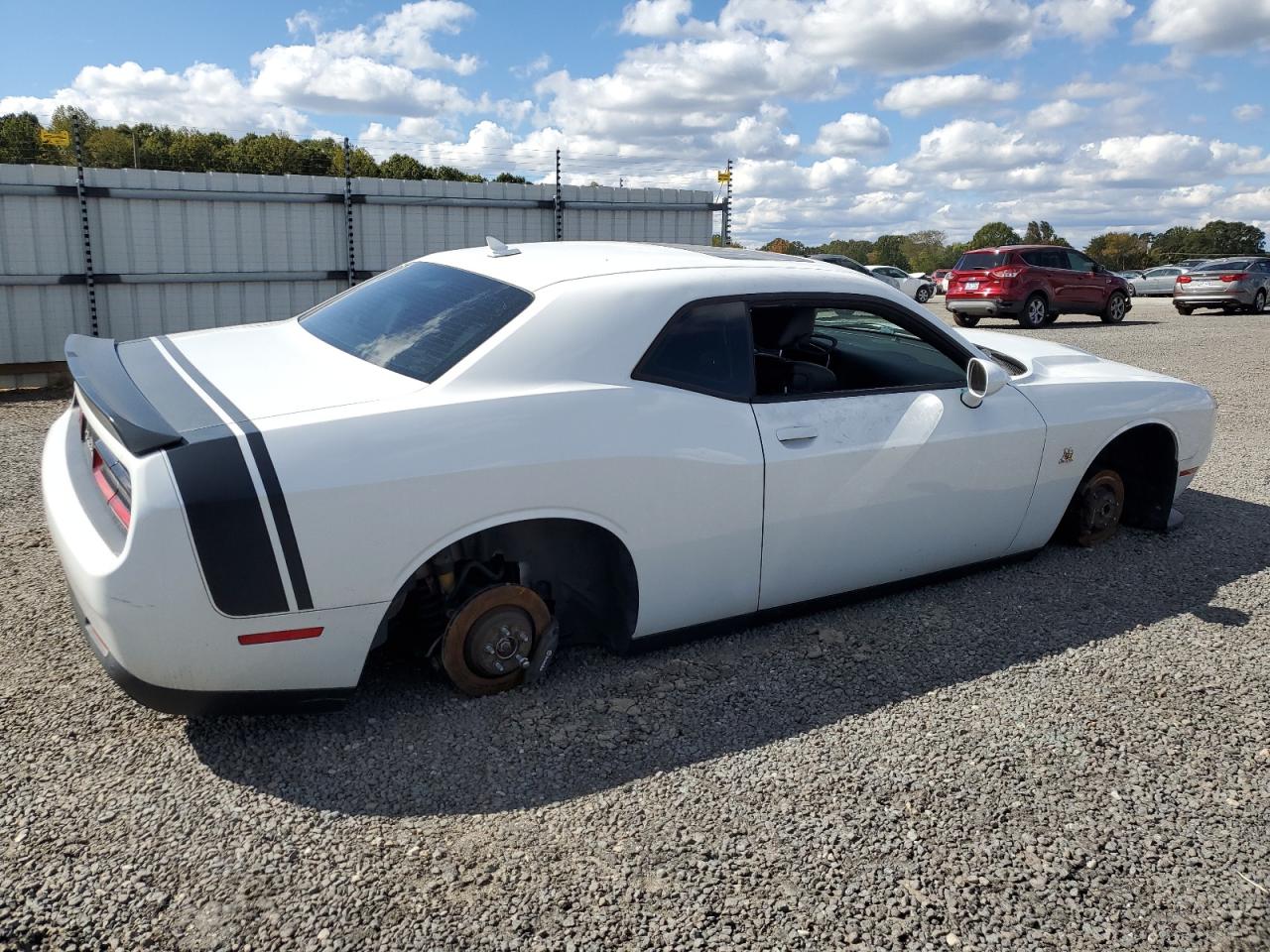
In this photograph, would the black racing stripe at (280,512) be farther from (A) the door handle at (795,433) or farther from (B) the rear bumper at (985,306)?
(B) the rear bumper at (985,306)

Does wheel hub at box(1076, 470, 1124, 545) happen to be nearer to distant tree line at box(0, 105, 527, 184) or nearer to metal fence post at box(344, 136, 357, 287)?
metal fence post at box(344, 136, 357, 287)

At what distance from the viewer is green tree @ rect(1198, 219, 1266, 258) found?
82000 millimetres

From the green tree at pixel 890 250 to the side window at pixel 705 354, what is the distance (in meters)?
86.2

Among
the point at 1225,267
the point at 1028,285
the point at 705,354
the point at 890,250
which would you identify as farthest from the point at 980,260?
the point at 890,250

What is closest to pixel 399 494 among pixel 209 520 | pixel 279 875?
pixel 209 520

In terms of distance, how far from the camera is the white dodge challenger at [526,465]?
2.72m

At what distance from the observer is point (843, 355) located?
4.50m

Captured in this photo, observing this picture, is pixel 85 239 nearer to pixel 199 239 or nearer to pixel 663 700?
pixel 199 239

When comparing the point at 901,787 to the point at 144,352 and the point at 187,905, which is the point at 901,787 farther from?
the point at 144,352

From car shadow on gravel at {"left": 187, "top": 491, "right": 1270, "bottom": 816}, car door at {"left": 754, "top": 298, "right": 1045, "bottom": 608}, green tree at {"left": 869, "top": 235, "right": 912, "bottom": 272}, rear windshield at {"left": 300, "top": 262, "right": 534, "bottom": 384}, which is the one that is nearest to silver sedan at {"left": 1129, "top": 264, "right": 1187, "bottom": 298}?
car shadow on gravel at {"left": 187, "top": 491, "right": 1270, "bottom": 816}

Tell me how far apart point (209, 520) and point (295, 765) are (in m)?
0.81

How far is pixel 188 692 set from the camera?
9.14 ft

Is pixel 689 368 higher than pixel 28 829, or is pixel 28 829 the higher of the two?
pixel 689 368

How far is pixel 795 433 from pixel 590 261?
1.01 metres
